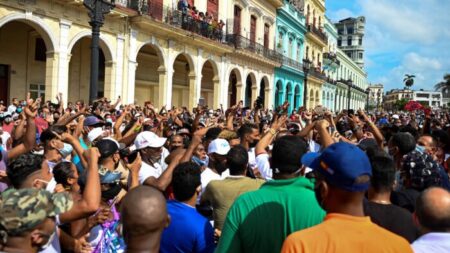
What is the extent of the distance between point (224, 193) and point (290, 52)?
33.7m

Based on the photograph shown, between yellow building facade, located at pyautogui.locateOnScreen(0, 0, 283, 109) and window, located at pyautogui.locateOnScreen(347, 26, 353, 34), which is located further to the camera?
window, located at pyautogui.locateOnScreen(347, 26, 353, 34)

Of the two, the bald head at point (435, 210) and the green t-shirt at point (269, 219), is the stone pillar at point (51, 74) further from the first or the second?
the bald head at point (435, 210)

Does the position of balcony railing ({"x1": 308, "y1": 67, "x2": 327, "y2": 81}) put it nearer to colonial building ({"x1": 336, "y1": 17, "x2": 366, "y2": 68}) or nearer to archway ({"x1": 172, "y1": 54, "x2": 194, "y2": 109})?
archway ({"x1": 172, "y1": 54, "x2": 194, "y2": 109})

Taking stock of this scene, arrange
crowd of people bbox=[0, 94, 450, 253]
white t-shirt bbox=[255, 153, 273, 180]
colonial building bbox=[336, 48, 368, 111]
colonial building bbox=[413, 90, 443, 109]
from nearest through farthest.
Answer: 1. crowd of people bbox=[0, 94, 450, 253]
2. white t-shirt bbox=[255, 153, 273, 180]
3. colonial building bbox=[336, 48, 368, 111]
4. colonial building bbox=[413, 90, 443, 109]

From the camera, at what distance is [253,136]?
5664mm

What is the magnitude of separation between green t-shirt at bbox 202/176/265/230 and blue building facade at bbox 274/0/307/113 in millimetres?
29270

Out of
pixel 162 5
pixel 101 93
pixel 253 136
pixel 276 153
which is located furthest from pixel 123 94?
pixel 276 153

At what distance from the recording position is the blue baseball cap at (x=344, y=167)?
6.02 ft

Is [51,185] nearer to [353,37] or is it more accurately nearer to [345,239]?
[345,239]

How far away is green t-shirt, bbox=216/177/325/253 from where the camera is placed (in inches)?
89.7

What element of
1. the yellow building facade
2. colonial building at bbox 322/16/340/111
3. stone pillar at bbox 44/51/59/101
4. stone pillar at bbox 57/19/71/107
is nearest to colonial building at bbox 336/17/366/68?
colonial building at bbox 322/16/340/111

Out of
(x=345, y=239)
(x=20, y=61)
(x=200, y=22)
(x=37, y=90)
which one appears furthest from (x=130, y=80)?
(x=345, y=239)

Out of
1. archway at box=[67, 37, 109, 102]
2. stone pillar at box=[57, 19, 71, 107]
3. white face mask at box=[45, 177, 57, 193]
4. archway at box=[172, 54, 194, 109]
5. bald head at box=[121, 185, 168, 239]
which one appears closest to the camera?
bald head at box=[121, 185, 168, 239]

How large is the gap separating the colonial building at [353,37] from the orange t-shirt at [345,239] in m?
102
